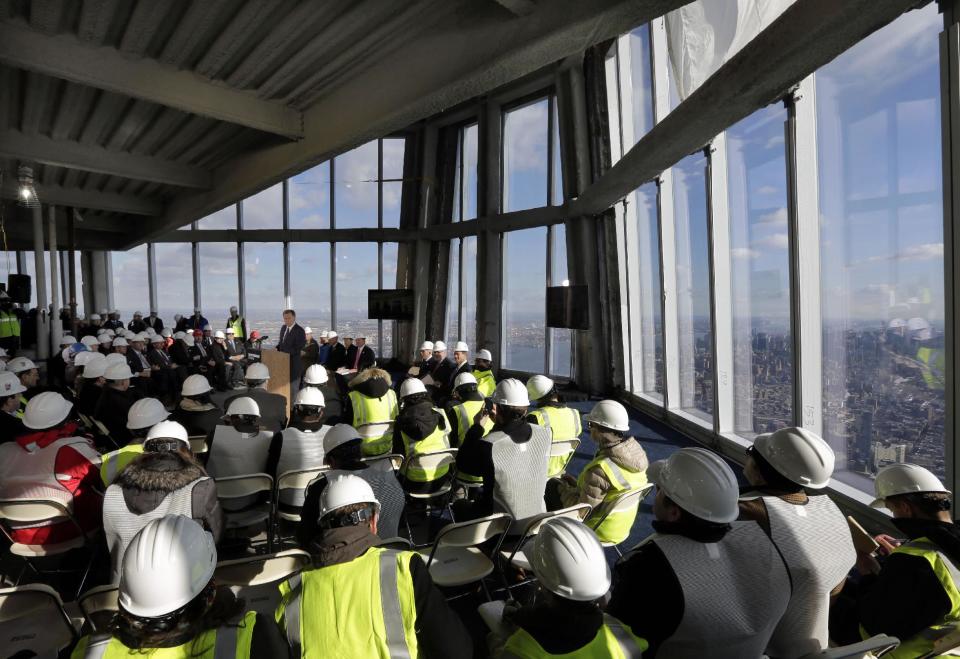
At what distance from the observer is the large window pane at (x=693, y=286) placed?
21.2 feet

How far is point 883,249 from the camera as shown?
147 inches

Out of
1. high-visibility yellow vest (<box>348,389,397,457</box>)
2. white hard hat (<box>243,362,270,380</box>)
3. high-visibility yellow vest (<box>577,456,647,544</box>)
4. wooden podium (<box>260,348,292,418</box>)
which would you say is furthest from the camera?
wooden podium (<box>260,348,292,418</box>)

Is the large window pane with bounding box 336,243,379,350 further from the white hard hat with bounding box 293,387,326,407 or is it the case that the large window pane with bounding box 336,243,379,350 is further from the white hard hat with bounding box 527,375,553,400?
the white hard hat with bounding box 293,387,326,407

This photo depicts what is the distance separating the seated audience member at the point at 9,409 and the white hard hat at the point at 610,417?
14.2 ft

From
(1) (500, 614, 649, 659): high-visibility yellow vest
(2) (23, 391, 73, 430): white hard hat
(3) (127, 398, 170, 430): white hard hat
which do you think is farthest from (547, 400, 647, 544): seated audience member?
(2) (23, 391, 73, 430): white hard hat

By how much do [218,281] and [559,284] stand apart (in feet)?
34.0

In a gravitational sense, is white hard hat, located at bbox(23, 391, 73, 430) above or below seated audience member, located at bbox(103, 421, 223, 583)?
above

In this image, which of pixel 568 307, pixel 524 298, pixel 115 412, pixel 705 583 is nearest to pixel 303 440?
pixel 115 412

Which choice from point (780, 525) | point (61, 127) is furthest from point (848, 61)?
point (61, 127)

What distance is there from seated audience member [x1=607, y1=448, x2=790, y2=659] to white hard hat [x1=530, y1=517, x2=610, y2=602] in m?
0.21

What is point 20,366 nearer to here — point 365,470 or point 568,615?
point 365,470

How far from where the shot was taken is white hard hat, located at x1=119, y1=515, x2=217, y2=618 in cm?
127

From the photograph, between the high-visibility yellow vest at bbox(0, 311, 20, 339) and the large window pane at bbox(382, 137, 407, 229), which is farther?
the large window pane at bbox(382, 137, 407, 229)

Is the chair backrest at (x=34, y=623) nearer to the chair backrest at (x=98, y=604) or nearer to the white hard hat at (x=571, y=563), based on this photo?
the chair backrest at (x=98, y=604)
